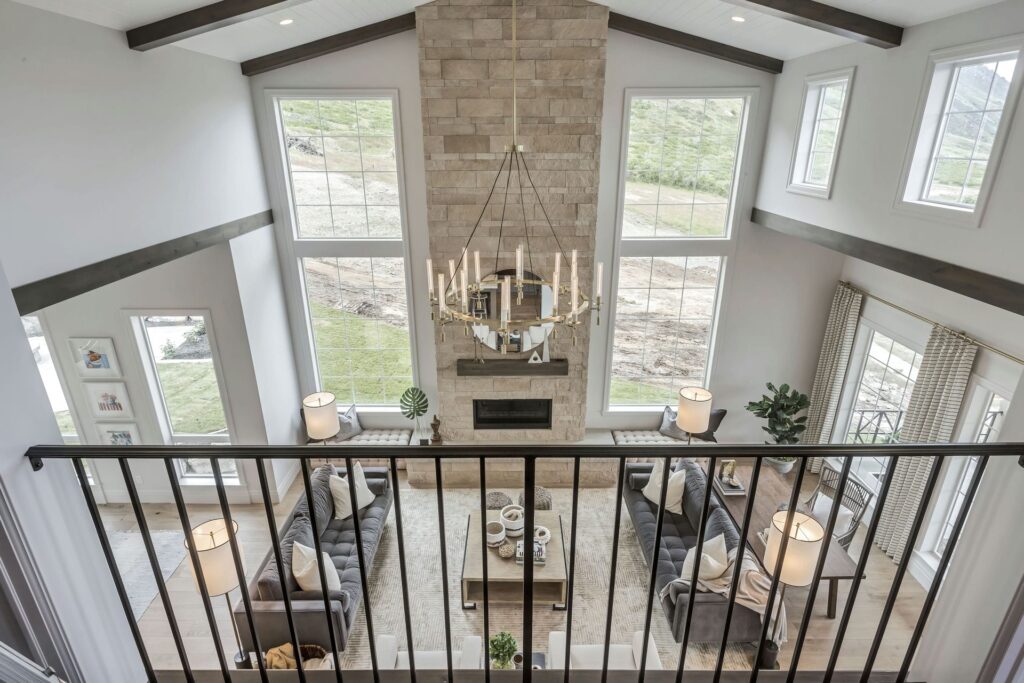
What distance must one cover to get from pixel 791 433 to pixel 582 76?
170 inches

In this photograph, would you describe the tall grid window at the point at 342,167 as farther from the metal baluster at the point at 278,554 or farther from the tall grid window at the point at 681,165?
the metal baluster at the point at 278,554

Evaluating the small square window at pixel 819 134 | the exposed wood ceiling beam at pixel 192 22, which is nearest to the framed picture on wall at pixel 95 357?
the exposed wood ceiling beam at pixel 192 22

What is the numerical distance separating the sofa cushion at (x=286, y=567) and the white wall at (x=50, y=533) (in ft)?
5.98

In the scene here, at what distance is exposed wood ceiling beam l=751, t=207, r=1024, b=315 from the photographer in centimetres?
289

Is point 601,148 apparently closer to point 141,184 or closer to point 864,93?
point 864,93

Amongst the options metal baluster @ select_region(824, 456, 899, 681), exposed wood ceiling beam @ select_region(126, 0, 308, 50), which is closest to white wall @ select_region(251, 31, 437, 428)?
exposed wood ceiling beam @ select_region(126, 0, 308, 50)

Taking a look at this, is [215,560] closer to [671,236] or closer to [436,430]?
[436,430]

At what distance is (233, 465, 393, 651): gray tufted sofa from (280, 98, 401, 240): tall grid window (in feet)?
8.85

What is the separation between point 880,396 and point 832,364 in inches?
25.4

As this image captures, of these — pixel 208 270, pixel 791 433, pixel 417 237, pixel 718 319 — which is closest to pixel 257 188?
pixel 208 270

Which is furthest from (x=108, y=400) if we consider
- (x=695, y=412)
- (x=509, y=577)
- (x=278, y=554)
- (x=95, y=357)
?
(x=695, y=412)

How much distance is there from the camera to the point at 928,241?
3.43m

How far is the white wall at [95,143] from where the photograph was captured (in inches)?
108

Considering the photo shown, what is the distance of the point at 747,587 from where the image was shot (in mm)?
3760
